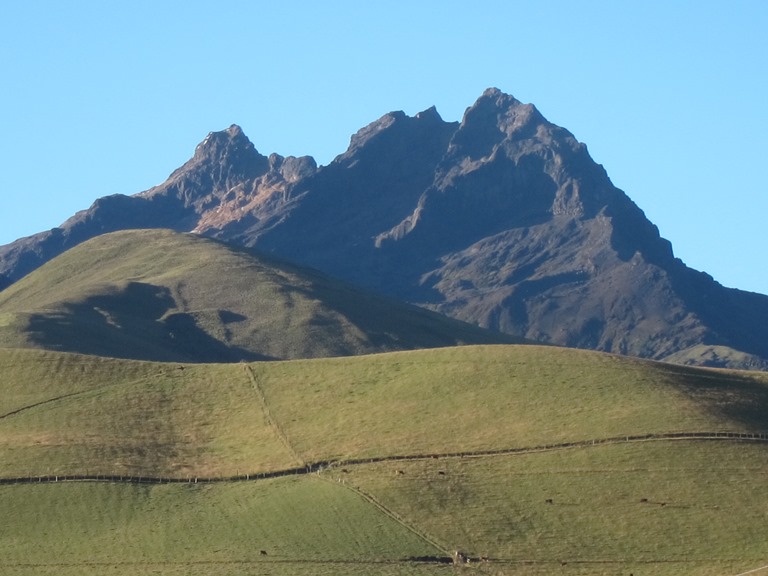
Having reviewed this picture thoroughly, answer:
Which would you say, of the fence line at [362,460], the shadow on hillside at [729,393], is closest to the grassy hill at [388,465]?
the fence line at [362,460]

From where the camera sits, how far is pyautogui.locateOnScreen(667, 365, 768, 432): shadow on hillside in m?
96.8

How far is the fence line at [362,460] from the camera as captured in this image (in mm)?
88438

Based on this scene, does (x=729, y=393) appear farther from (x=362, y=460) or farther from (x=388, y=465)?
(x=362, y=460)

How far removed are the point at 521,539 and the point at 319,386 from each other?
120ft

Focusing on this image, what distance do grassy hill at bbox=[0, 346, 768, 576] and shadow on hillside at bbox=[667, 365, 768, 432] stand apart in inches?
10.8

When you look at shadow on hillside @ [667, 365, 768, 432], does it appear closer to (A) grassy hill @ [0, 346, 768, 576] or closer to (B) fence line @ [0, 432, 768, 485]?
(A) grassy hill @ [0, 346, 768, 576]

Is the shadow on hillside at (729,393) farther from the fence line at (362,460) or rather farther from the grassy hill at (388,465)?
the fence line at (362,460)

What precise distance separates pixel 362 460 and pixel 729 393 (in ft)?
96.2

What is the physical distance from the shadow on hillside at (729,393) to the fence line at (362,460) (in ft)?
12.6

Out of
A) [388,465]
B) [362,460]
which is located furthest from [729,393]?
[362,460]

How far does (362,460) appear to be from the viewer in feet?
297

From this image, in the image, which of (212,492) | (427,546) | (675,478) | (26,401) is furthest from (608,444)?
(26,401)

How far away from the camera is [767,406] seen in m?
100

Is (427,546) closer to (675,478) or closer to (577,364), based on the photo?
(675,478)
